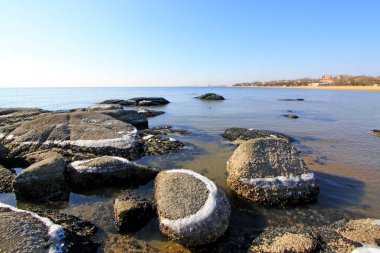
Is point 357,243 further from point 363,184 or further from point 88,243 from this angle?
point 88,243

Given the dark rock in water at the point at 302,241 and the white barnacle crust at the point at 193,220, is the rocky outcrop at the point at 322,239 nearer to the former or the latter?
the dark rock in water at the point at 302,241

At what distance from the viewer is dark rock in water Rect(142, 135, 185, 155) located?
11163 millimetres

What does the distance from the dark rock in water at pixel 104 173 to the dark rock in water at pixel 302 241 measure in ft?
13.5

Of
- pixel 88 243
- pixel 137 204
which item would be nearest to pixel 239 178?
pixel 137 204

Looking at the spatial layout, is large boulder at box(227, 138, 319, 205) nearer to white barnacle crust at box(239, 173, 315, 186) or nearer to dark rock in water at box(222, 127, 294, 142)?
white barnacle crust at box(239, 173, 315, 186)

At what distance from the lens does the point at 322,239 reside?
4754 mm

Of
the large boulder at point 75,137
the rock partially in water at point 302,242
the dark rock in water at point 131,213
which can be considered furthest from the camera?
the large boulder at point 75,137

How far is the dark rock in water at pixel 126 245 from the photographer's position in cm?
485

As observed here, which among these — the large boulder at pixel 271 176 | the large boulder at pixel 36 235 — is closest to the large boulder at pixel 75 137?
the large boulder at pixel 271 176

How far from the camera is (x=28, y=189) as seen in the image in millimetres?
6727

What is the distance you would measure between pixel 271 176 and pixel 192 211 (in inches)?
109

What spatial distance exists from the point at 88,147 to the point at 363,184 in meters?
9.98

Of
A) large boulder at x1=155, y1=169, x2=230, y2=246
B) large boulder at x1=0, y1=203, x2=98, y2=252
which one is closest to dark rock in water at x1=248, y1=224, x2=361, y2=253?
large boulder at x1=155, y1=169, x2=230, y2=246

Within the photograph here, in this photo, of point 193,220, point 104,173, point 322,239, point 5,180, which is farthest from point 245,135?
point 5,180
